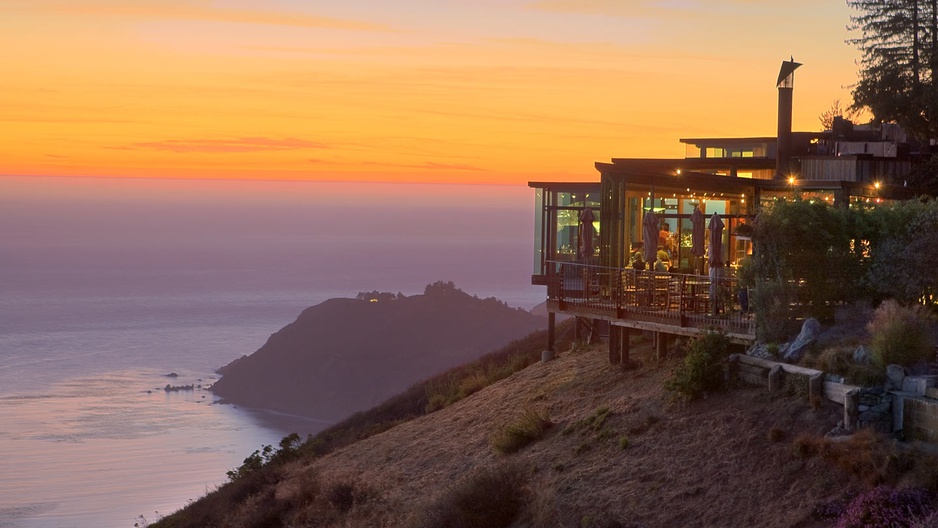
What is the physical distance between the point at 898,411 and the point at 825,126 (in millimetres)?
39600

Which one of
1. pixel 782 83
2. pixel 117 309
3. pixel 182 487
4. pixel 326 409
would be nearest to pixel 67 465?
pixel 182 487

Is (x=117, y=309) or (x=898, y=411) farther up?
(x=898, y=411)

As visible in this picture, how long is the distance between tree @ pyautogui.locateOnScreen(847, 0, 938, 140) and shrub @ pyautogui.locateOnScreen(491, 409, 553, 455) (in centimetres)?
2352

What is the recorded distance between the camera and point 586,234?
89.0ft

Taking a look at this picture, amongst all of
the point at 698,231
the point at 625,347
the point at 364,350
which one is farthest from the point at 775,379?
the point at 364,350

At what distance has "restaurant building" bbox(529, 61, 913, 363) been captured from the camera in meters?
20.3

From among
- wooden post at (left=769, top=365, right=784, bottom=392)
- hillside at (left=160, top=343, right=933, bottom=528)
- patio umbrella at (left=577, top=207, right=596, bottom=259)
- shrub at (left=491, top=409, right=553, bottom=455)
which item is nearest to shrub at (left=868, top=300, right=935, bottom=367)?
hillside at (left=160, top=343, right=933, bottom=528)

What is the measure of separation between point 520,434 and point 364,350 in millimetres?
75504

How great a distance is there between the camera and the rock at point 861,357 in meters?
15.0

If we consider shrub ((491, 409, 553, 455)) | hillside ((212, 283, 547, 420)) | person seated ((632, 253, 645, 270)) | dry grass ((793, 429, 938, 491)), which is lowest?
hillside ((212, 283, 547, 420))

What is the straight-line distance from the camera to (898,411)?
14055 millimetres

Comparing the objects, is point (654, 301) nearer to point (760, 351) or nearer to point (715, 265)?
point (715, 265)

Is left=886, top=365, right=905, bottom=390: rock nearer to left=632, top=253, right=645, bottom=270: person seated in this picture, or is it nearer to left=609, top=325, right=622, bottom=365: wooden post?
left=609, top=325, right=622, bottom=365: wooden post

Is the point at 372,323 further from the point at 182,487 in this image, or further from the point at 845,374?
the point at 845,374
